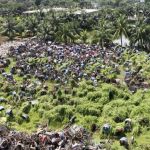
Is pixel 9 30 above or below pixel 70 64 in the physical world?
below

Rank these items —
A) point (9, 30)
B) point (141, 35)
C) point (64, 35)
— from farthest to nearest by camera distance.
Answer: point (9, 30) < point (64, 35) < point (141, 35)

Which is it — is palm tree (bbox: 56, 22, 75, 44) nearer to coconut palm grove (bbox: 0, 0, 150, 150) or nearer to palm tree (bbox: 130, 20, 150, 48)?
coconut palm grove (bbox: 0, 0, 150, 150)

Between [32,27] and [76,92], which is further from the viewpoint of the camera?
[32,27]

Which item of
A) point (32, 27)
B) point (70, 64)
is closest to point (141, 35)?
point (70, 64)

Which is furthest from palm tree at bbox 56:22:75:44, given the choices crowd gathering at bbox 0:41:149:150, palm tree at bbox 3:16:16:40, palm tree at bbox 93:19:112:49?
palm tree at bbox 3:16:16:40

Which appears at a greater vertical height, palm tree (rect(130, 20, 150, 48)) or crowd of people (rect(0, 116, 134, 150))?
crowd of people (rect(0, 116, 134, 150))

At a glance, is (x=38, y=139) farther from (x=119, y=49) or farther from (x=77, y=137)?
(x=119, y=49)

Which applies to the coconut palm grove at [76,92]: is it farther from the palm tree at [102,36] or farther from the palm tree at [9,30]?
the palm tree at [9,30]

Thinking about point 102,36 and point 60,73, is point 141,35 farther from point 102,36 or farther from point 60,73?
point 60,73
